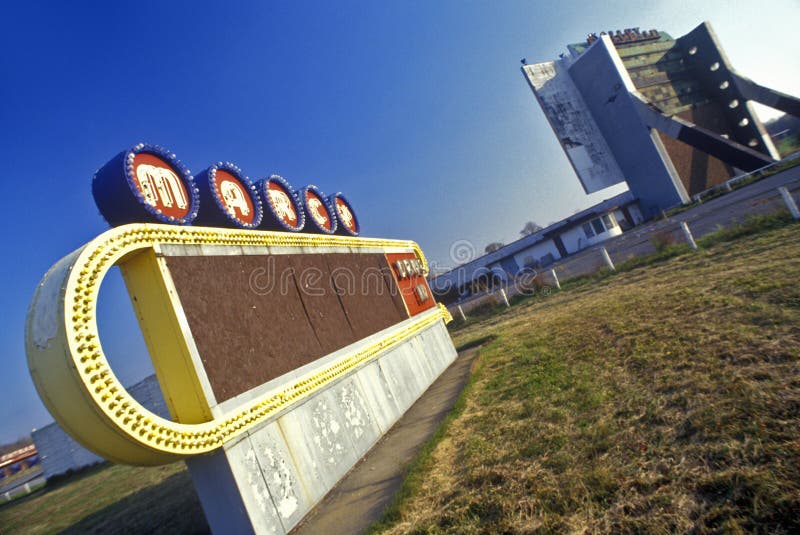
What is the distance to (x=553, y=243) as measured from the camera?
1906 inches

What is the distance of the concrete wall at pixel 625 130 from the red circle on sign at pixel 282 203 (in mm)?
42187

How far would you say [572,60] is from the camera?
158 feet

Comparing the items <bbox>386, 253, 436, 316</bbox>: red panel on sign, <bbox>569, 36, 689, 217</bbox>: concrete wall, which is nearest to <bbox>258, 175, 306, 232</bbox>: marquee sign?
<bbox>386, 253, 436, 316</bbox>: red panel on sign

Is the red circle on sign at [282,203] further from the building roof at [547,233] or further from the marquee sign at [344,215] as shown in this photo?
the building roof at [547,233]

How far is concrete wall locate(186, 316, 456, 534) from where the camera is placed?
505cm

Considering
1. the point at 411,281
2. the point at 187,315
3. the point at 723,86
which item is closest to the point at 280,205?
the point at 187,315

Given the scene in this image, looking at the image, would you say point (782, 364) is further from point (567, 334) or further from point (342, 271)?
point (342, 271)

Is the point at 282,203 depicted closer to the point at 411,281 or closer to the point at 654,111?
the point at 411,281

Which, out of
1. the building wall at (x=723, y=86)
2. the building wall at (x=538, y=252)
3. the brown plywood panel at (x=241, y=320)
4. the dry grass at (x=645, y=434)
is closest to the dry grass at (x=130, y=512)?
the brown plywood panel at (x=241, y=320)

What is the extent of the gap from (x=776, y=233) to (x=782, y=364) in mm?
12609

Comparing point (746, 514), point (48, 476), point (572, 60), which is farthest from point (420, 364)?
point (572, 60)

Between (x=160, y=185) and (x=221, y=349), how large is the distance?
2.92m

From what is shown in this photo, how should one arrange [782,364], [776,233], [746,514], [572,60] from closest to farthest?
1. [746,514]
2. [782,364]
3. [776,233]
4. [572,60]

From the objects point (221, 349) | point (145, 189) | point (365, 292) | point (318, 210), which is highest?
A: point (318, 210)
